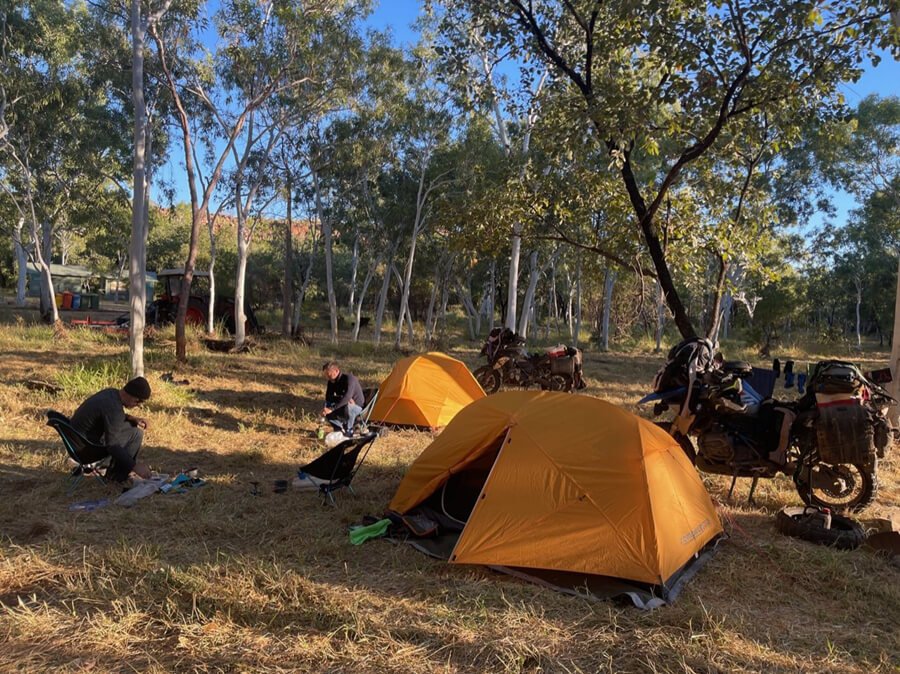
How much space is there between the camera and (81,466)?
5.98 m

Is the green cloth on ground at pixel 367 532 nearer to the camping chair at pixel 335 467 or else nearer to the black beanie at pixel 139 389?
the camping chair at pixel 335 467

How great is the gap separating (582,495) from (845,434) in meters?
2.39

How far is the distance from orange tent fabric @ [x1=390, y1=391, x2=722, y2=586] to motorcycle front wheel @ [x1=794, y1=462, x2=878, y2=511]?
1.27 meters

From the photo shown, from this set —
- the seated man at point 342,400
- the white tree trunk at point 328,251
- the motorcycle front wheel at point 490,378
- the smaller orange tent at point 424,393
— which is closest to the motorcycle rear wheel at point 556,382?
the motorcycle front wheel at point 490,378

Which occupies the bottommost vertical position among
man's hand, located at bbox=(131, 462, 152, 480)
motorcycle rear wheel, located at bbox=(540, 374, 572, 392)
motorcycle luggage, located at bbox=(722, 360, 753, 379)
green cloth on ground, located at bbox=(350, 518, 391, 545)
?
green cloth on ground, located at bbox=(350, 518, 391, 545)

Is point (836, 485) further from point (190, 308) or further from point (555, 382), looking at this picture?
point (190, 308)

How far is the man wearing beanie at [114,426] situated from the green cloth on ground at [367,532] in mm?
2455

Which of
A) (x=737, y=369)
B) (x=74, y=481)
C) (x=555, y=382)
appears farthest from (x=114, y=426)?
(x=555, y=382)

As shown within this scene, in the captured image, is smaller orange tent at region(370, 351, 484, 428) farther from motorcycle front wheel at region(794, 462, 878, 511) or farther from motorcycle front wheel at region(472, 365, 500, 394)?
motorcycle front wheel at region(794, 462, 878, 511)

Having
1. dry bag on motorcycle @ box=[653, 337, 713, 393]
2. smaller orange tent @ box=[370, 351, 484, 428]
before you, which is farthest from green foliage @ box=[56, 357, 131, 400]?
dry bag on motorcycle @ box=[653, 337, 713, 393]

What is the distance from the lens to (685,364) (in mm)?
5891

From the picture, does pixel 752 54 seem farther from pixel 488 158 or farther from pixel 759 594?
pixel 488 158

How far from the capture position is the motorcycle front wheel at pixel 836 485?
537 centimetres

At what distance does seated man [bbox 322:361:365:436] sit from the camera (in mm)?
8266
